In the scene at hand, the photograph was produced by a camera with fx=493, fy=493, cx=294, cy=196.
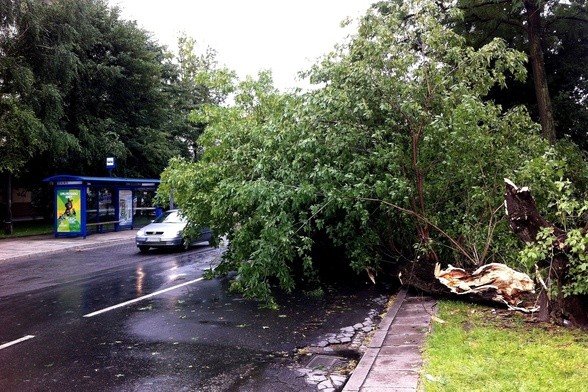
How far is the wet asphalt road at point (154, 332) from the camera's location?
16.9ft

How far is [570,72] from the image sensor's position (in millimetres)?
19281

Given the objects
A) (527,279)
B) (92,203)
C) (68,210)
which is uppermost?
(92,203)

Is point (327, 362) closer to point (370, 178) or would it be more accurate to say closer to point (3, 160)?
point (370, 178)

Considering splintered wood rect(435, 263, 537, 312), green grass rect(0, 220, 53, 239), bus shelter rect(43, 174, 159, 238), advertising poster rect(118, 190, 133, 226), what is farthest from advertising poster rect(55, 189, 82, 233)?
splintered wood rect(435, 263, 537, 312)

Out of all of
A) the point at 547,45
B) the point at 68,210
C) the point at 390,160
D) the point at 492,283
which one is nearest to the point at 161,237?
the point at 68,210

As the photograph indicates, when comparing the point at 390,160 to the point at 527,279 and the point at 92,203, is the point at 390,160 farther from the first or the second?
the point at 92,203

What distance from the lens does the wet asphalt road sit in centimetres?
515

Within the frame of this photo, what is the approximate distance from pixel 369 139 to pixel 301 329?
147 inches

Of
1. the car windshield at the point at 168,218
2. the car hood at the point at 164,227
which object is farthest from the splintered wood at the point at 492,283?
the car windshield at the point at 168,218

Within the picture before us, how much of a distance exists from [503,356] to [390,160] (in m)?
4.17

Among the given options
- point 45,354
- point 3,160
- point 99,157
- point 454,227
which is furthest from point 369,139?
point 99,157

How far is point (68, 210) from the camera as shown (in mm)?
21062

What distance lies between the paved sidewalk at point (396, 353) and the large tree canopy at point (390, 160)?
1.47 meters

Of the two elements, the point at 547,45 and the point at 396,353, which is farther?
the point at 547,45
